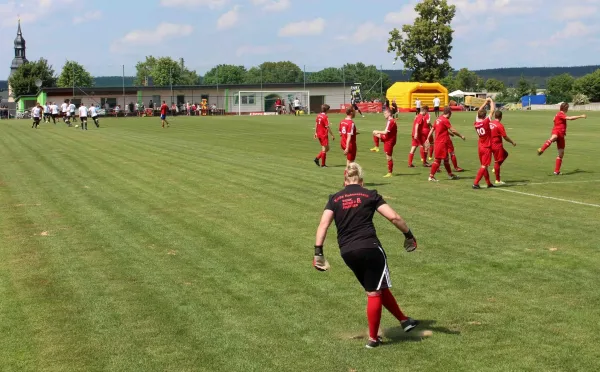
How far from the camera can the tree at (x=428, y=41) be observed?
10681 centimetres

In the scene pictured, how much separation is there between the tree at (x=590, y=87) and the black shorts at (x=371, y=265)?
319 feet

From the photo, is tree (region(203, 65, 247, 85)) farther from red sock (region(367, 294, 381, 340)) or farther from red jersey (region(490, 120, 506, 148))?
red sock (region(367, 294, 381, 340))

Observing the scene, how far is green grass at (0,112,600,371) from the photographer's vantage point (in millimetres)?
7711

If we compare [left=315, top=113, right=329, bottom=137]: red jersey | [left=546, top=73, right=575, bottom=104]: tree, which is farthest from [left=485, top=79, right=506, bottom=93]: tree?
[left=315, top=113, right=329, bottom=137]: red jersey

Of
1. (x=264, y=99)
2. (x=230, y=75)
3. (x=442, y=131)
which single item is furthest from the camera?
(x=230, y=75)

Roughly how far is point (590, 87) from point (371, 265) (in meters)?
97.9

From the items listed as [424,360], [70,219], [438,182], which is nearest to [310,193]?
[438,182]

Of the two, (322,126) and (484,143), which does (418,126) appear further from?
(484,143)

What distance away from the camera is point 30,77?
4796 inches

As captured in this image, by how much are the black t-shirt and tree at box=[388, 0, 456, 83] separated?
101915 millimetres

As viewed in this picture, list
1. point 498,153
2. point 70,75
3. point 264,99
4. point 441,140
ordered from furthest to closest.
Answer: point 70,75 → point 264,99 → point 441,140 → point 498,153

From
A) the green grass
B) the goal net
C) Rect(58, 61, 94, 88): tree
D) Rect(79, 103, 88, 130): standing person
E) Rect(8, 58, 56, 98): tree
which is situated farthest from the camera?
Rect(58, 61, 94, 88): tree

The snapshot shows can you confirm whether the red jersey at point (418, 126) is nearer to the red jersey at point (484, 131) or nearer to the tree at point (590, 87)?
the red jersey at point (484, 131)

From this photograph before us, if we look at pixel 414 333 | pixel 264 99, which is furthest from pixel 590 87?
pixel 414 333
